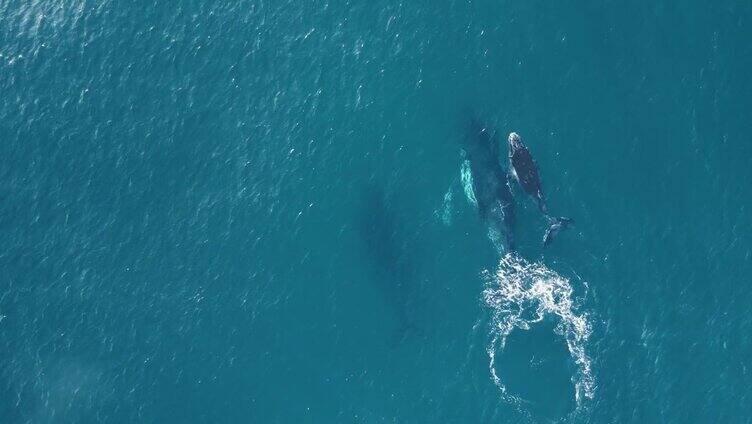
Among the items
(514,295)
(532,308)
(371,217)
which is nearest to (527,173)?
(514,295)

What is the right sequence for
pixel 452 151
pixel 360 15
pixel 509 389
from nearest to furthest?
pixel 509 389 < pixel 452 151 < pixel 360 15

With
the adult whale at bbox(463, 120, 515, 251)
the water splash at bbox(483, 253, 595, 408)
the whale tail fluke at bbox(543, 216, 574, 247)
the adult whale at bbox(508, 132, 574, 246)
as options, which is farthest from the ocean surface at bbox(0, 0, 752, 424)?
the whale tail fluke at bbox(543, 216, 574, 247)

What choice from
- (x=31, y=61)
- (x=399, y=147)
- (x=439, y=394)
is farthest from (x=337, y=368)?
(x=31, y=61)

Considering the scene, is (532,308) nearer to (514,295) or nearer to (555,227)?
(514,295)

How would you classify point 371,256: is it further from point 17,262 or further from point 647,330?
point 17,262

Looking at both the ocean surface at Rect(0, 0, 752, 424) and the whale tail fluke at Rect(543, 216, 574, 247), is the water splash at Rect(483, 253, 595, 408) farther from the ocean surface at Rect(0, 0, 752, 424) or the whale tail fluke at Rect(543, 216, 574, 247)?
the whale tail fluke at Rect(543, 216, 574, 247)
